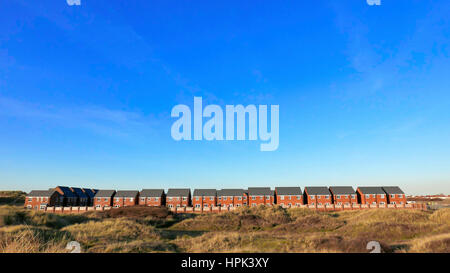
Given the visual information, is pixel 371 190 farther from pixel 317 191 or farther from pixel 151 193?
pixel 151 193

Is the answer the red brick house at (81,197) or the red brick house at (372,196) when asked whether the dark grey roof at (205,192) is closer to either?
the red brick house at (81,197)

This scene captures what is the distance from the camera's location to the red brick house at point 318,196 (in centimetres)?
6950

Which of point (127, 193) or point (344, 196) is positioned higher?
point (127, 193)

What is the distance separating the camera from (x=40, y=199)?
230 feet

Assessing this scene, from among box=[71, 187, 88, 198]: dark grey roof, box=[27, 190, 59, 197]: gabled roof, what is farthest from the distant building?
box=[27, 190, 59, 197]: gabled roof

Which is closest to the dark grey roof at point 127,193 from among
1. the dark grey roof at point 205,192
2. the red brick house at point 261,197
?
the dark grey roof at point 205,192

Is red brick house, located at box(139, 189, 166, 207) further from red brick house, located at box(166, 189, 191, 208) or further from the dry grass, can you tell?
the dry grass

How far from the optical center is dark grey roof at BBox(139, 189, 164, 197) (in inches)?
2869

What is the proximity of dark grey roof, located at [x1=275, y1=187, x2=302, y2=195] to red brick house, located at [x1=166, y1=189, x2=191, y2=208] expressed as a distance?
27.2 metres

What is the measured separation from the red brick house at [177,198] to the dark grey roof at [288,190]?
89.2 ft

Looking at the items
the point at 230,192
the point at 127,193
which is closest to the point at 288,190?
the point at 230,192

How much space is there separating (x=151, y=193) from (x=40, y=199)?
3094 cm

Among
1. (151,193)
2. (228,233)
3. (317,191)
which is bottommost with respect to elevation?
(151,193)
